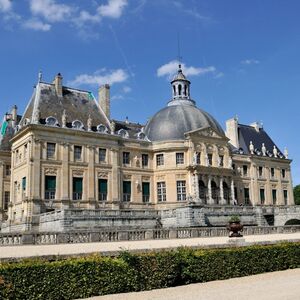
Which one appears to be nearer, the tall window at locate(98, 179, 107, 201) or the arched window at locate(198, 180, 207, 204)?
the tall window at locate(98, 179, 107, 201)

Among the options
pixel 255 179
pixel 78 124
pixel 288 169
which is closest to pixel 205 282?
A: pixel 78 124

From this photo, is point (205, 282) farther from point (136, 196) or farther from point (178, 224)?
point (136, 196)

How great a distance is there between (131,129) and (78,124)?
8.66 m

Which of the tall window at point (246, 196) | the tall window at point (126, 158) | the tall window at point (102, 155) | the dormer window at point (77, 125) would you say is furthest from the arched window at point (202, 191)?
the dormer window at point (77, 125)

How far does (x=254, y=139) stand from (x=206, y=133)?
1417 centimetres

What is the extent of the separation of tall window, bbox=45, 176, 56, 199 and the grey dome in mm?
14080

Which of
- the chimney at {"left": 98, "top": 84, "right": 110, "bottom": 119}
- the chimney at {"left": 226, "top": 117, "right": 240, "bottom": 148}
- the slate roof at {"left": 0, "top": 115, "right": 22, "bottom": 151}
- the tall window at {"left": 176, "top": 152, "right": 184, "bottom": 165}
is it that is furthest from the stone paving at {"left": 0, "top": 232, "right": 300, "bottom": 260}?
the chimney at {"left": 226, "top": 117, "right": 240, "bottom": 148}

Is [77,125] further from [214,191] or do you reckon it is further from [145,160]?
[214,191]

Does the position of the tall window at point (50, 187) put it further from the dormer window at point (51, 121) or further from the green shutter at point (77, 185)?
the dormer window at point (51, 121)

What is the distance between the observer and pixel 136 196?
45.4m

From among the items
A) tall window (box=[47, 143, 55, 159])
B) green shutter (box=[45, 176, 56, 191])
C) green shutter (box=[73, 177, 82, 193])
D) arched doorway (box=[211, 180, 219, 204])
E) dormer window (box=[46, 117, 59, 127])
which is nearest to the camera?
green shutter (box=[45, 176, 56, 191])

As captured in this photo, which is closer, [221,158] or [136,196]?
[136,196]

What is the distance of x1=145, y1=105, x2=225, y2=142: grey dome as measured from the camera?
1916 inches

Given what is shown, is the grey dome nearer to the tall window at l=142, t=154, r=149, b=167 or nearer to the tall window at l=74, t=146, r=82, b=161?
the tall window at l=142, t=154, r=149, b=167
